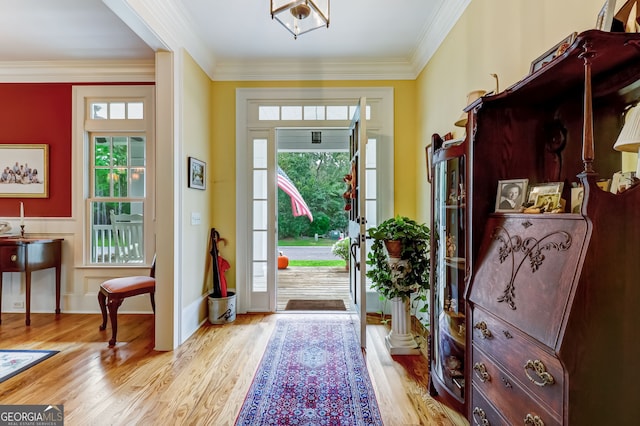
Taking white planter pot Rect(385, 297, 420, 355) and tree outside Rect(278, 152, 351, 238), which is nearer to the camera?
white planter pot Rect(385, 297, 420, 355)

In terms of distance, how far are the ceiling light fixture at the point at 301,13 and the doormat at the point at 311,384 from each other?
2466 millimetres

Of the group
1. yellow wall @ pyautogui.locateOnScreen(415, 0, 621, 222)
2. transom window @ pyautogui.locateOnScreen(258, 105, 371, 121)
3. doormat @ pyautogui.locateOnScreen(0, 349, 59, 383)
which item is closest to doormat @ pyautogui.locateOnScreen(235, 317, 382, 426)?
yellow wall @ pyautogui.locateOnScreen(415, 0, 621, 222)

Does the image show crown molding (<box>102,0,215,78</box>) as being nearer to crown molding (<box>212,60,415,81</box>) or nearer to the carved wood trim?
crown molding (<box>212,60,415,81</box>)

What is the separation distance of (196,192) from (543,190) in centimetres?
296

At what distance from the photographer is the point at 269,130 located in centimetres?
382

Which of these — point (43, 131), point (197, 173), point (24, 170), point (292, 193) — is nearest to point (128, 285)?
point (197, 173)

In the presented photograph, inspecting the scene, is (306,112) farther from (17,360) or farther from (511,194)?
(17,360)

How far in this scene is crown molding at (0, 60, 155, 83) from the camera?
363cm

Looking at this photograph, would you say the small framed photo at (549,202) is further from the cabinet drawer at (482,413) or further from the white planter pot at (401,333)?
the white planter pot at (401,333)

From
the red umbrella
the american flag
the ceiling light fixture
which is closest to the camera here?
the ceiling light fixture

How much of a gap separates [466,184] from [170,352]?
268cm

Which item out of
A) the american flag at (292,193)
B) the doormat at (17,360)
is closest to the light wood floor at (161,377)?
the doormat at (17,360)

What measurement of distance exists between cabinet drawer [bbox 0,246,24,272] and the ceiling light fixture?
11.3 feet

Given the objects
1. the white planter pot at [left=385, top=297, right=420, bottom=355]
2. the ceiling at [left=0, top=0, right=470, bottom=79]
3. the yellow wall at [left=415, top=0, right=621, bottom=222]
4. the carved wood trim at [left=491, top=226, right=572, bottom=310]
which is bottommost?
the white planter pot at [left=385, top=297, right=420, bottom=355]
